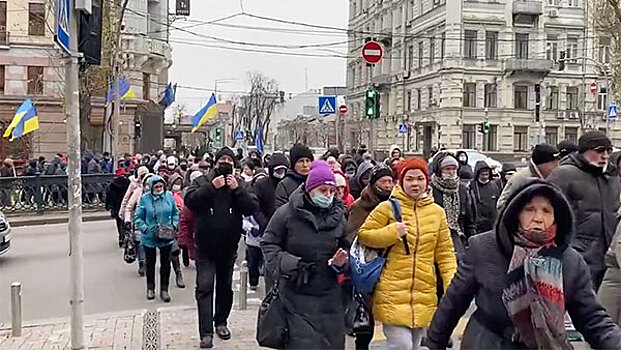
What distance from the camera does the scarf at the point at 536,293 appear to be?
3.18 m

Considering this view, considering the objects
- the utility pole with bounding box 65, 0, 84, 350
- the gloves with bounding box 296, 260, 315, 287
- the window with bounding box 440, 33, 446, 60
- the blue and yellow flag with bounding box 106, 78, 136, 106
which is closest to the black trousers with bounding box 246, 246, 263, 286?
the utility pole with bounding box 65, 0, 84, 350

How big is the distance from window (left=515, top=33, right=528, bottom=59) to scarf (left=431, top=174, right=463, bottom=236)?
170 ft

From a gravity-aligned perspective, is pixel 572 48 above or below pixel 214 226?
above

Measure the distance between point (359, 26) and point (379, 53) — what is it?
66.2 m

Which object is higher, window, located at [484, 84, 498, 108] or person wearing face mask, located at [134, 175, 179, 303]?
window, located at [484, 84, 498, 108]

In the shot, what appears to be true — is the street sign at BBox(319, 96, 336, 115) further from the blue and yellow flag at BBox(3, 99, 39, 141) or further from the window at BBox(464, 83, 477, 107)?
the window at BBox(464, 83, 477, 107)

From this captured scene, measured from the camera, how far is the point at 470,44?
5662 cm

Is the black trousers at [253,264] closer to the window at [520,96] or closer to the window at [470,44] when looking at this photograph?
the window at [470,44]

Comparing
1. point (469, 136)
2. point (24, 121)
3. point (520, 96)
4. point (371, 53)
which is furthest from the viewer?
point (520, 96)

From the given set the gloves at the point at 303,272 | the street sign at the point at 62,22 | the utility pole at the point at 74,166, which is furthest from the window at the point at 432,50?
the gloves at the point at 303,272

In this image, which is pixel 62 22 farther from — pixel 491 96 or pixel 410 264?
pixel 491 96

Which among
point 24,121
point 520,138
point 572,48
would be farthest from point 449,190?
point 572,48

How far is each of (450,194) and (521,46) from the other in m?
52.5

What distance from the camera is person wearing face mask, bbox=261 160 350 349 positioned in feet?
17.3
